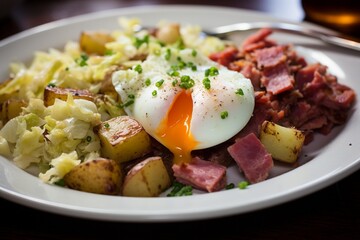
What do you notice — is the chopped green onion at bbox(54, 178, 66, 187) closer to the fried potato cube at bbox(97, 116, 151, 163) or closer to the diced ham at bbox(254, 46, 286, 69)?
the fried potato cube at bbox(97, 116, 151, 163)

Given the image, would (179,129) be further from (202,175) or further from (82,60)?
(82,60)

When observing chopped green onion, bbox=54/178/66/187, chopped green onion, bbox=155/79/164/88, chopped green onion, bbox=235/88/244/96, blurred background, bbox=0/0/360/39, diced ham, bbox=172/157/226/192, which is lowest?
blurred background, bbox=0/0/360/39

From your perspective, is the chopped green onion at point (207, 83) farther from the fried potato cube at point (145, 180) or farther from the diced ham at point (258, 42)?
the diced ham at point (258, 42)

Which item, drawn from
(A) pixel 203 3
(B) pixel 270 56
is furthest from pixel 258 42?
(A) pixel 203 3

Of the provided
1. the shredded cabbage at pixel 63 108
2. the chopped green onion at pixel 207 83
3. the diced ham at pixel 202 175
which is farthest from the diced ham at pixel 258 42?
the diced ham at pixel 202 175

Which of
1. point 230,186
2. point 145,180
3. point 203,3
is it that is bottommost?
point 203,3

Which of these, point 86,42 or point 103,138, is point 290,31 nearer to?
point 86,42

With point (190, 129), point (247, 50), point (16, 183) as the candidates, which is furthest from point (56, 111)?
point (247, 50)

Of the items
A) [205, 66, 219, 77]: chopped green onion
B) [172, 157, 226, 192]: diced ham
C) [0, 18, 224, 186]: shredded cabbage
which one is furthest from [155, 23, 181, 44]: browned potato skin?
[172, 157, 226, 192]: diced ham
